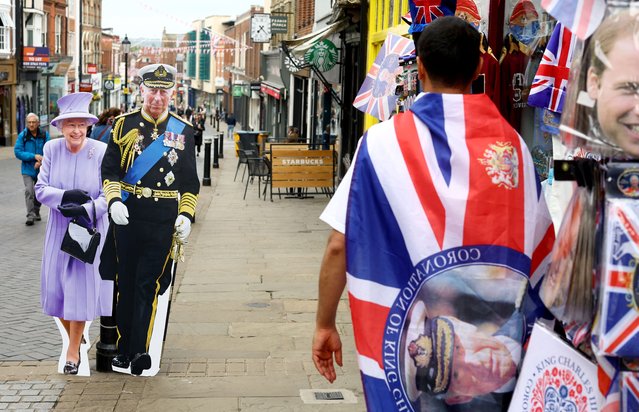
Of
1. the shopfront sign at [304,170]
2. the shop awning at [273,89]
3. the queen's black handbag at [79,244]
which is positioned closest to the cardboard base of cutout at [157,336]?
the queen's black handbag at [79,244]

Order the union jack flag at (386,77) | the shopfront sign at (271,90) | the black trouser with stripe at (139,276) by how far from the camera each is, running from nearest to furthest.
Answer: the black trouser with stripe at (139,276)
the union jack flag at (386,77)
the shopfront sign at (271,90)

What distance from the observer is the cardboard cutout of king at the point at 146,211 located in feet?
21.0

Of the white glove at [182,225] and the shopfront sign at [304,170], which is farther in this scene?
the shopfront sign at [304,170]

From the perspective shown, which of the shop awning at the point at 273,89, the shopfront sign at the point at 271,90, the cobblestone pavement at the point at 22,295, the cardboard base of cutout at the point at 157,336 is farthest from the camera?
the shopfront sign at the point at 271,90

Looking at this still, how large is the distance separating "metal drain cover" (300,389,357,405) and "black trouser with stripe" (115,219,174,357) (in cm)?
114

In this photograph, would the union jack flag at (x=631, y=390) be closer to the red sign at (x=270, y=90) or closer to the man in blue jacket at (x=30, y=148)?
the man in blue jacket at (x=30, y=148)

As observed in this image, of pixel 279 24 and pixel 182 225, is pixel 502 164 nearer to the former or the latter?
pixel 182 225

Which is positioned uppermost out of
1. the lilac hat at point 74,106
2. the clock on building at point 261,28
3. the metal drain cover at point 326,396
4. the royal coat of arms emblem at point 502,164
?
the clock on building at point 261,28

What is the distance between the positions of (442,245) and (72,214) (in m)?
4.09

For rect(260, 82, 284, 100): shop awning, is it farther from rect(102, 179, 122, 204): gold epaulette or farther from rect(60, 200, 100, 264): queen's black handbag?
rect(102, 179, 122, 204): gold epaulette

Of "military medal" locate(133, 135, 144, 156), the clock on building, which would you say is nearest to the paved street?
"military medal" locate(133, 135, 144, 156)

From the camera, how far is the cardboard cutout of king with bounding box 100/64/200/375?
6395 millimetres

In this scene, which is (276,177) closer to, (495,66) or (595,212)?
(495,66)

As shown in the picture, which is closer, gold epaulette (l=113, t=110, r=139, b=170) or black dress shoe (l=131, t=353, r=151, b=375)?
gold epaulette (l=113, t=110, r=139, b=170)
